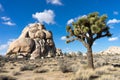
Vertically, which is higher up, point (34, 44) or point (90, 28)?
point (34, 44)

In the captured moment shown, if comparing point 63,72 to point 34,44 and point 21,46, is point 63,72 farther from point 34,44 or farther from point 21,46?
point 34,44

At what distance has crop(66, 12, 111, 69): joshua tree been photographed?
18000 mm

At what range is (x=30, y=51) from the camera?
→ 58.8 metres

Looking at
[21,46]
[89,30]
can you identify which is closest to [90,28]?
[89,30]

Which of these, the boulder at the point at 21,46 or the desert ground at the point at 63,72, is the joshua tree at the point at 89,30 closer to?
the desert ground at the point at 63,72

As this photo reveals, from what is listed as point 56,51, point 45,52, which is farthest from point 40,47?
point 56,51

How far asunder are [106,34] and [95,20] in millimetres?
1811

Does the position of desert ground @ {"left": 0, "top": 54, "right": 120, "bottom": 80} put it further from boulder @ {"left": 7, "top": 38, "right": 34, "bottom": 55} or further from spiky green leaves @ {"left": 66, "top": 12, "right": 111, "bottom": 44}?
boulder @ {"left": 7, "top": 38, "right": 34, "bottom": 55}

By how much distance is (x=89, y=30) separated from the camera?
18812 millimetres

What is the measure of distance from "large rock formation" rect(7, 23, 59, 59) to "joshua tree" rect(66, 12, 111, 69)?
37437mm

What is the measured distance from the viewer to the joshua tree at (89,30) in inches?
709

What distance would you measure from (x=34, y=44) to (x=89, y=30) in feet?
138

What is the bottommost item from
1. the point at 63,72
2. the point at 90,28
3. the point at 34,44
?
the point at 63,72

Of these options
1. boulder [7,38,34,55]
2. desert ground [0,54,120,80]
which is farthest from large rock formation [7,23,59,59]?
desert ground [0,54,120,80]
